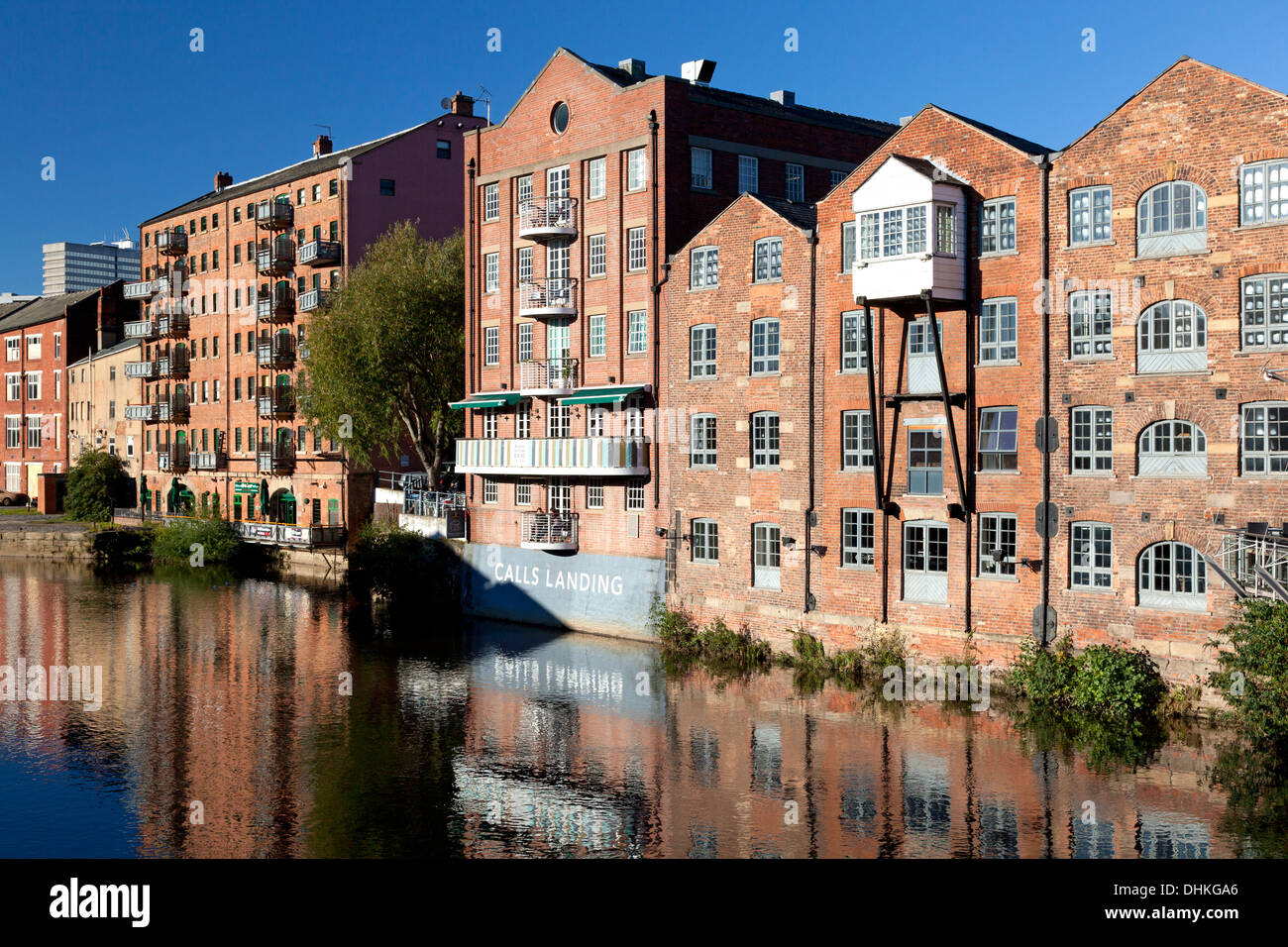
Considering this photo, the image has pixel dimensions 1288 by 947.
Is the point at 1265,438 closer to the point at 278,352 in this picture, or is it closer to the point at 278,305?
the point at 278,305

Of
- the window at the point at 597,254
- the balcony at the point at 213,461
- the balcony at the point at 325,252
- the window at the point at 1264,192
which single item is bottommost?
the balcony at the point at 213,461

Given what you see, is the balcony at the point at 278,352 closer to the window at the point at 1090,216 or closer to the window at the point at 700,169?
the window at the point at 700,169

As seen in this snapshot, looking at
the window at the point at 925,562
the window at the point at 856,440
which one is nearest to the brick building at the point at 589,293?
the window at the point at 856,440

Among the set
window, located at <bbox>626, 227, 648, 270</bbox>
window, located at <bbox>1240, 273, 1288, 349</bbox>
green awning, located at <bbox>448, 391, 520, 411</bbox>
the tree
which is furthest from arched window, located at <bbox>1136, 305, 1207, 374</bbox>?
the tree

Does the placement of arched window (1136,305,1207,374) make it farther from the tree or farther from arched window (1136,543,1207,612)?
the tree

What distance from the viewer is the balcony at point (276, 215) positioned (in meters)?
68.1

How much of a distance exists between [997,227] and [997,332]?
2.71 metres

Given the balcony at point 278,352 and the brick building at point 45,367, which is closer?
the balcony at point 278,352

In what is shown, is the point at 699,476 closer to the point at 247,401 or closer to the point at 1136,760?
the point at 1136,760

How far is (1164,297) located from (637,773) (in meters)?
16.5

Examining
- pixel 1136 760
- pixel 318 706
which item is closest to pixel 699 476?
pixel 318 706

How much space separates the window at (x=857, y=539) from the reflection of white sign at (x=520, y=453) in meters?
13.9

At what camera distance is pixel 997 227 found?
106 feet

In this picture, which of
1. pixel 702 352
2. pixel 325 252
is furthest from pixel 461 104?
pixel 702 352
